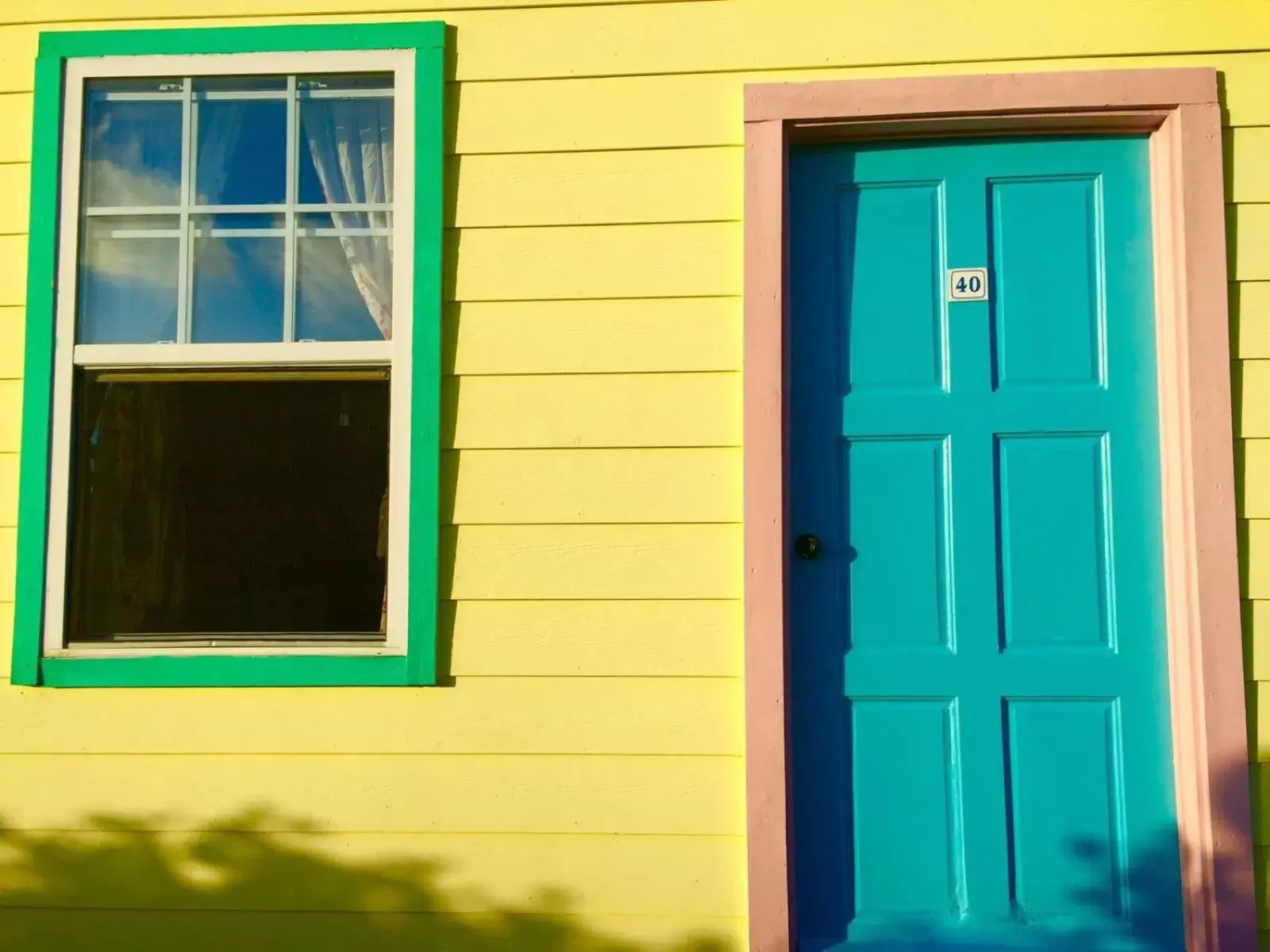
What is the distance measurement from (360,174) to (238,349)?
0.57m

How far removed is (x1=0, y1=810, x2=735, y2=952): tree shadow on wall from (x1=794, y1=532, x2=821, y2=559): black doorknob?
3.41 ft

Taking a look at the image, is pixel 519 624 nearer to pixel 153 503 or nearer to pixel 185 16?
pixel 153 503

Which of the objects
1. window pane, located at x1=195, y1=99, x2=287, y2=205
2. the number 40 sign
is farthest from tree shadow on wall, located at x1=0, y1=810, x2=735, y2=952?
the number 40 sign

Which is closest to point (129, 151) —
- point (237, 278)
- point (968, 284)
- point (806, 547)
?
point (237, 278)

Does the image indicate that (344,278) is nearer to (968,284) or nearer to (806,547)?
(806,547)

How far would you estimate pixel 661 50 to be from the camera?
9.14 feet

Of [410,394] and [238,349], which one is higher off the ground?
[238,349]

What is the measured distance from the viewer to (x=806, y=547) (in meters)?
2.73

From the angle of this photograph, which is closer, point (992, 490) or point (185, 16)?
point (992, 490)

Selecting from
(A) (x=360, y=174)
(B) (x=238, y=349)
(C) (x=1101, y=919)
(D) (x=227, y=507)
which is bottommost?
(C) (x=1101, y=919)

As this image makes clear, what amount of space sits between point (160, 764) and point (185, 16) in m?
1.98

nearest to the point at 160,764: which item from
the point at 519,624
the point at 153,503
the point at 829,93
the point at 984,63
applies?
the point at 153,503

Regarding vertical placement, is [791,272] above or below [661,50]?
below

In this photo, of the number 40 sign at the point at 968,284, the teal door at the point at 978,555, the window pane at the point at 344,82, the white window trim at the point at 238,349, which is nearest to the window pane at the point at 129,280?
the white window trim at the point at 238,349
